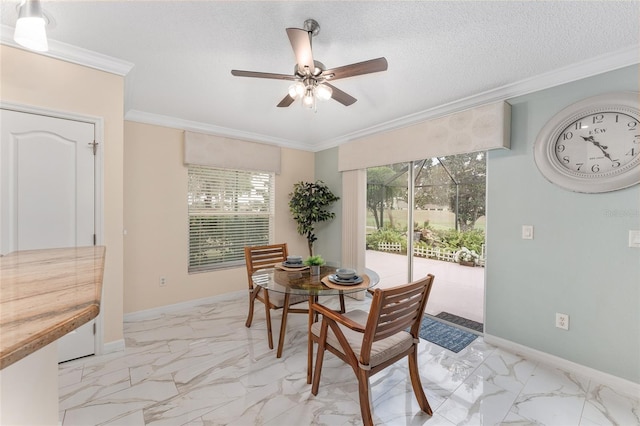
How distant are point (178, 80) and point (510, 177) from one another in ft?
10.6

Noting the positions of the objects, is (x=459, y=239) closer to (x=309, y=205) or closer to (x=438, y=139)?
(x=438, y=139)

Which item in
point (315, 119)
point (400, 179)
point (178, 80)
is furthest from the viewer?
point (400, 179)

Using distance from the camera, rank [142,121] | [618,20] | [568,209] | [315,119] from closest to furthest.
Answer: [618,20] → [568,209] → [142,121] → [315,119]

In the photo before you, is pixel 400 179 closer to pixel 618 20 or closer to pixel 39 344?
pixel 618 20

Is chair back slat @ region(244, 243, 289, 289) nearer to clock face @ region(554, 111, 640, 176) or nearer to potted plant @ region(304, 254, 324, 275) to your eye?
potted plant @ region(304, 254, 324, 275)

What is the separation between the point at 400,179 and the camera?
370cm

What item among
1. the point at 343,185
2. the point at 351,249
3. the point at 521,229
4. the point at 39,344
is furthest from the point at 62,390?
the point at 521,229

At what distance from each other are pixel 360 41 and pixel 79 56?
7.18 ft

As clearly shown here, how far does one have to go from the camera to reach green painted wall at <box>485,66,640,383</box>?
2.02 meters

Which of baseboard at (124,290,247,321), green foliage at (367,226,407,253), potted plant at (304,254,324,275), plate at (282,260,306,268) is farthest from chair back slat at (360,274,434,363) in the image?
baseboard at (124,290,247,321)

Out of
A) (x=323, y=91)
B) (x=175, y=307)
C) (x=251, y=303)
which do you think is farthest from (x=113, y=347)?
(x=323, y=91)

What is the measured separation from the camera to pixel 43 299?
2.45 feet

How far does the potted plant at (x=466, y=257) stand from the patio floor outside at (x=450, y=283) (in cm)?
6

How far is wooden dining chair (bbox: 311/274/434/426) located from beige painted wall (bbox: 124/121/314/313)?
2420 millimetres
